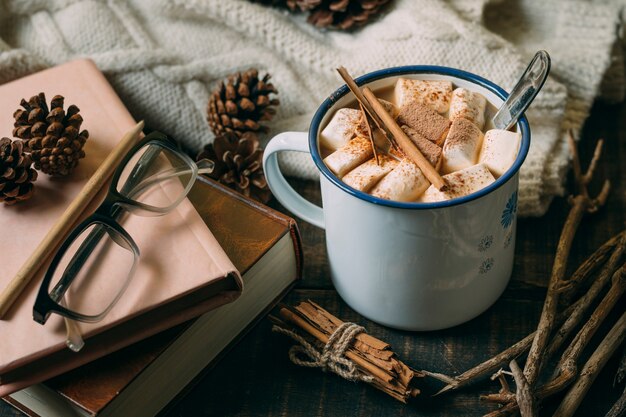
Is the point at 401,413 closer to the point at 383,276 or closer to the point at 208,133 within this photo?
the point at 383,276

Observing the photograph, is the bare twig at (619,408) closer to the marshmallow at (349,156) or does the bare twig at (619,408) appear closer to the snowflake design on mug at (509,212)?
the snowflake design on mug at (509,212)

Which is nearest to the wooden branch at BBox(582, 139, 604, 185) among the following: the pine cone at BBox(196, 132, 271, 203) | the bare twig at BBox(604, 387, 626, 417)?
the bare twig at BBox(604, 387, 626, 417)

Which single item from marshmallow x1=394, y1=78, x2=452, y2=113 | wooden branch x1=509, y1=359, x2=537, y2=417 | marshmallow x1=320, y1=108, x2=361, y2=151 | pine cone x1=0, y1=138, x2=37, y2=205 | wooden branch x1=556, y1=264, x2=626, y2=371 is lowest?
wooden branch x1=556, y1=264, x2=626, y2=371

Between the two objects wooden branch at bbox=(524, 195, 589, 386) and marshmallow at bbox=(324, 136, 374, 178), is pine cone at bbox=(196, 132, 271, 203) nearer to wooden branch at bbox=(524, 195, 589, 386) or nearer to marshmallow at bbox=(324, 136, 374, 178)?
marshmallow at bbox=(324, 136, 374, 178)

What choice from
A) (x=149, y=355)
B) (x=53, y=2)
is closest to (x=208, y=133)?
(x=53, y=2)

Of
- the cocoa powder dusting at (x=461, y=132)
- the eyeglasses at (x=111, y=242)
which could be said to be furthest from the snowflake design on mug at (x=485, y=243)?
the eyeglasses at (x=111, y=242)
